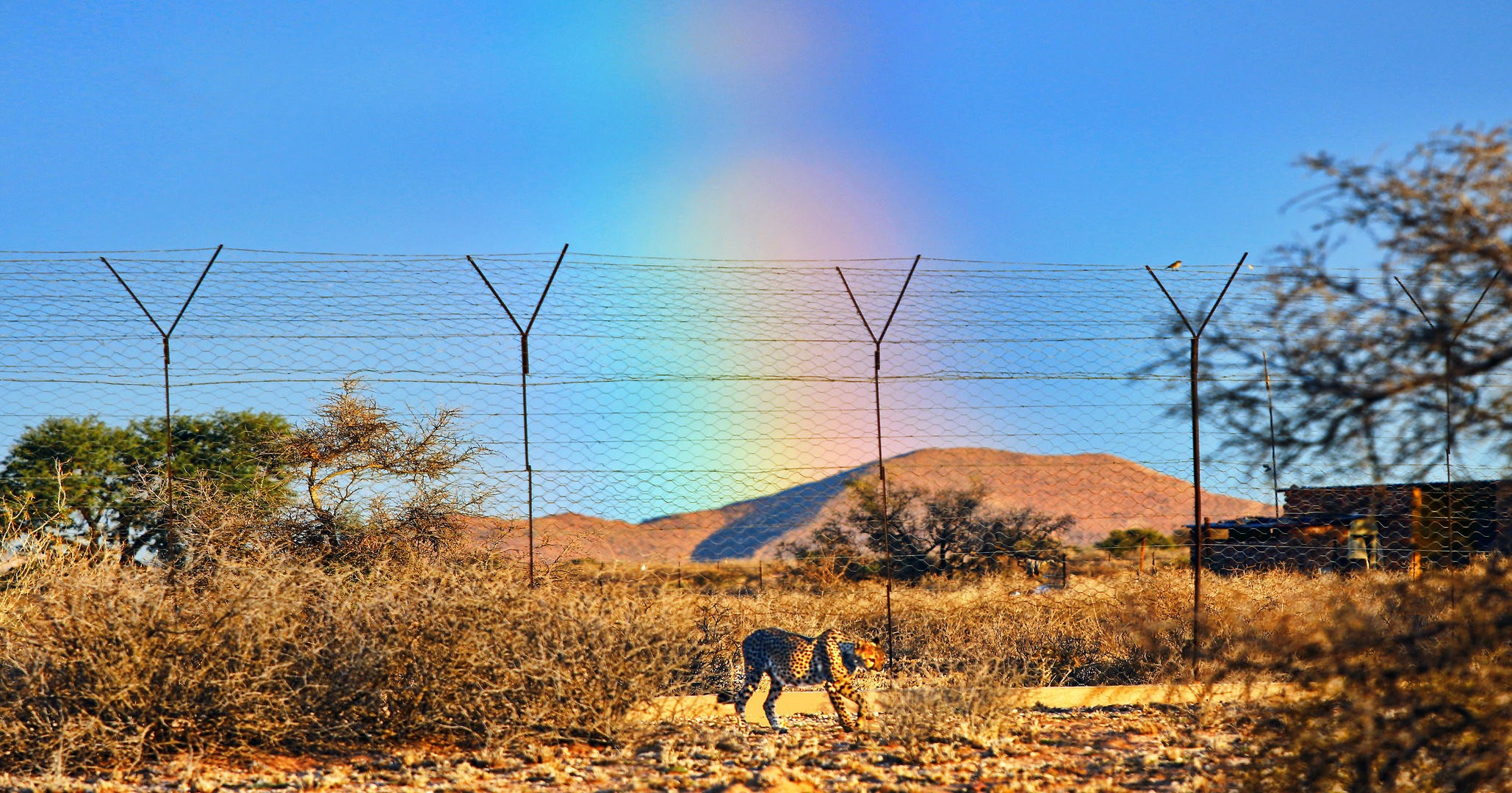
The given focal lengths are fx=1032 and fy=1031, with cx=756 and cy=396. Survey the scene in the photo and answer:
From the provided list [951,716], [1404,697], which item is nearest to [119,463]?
[951,716]

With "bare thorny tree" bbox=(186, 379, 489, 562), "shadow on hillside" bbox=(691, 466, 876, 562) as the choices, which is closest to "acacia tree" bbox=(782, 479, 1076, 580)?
"shadow on hillside" bbox=(691, 466, 876, 562)

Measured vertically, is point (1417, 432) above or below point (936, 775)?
above

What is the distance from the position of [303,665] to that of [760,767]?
9.80 ft

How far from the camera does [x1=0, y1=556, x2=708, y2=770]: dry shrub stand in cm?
620

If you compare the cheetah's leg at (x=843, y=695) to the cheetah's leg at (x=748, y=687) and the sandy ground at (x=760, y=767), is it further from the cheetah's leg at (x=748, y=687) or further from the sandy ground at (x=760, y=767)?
the cheetah's leg at (x=748, y=687)

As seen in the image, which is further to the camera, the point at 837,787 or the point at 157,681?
the point at 157,681

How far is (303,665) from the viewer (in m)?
6.60

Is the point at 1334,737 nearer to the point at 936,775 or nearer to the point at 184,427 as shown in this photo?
the point at 936,775

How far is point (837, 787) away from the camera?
5.92m

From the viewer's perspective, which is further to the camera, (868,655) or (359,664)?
(868,655)

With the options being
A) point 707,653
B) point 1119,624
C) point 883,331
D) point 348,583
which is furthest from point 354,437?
point 1119,624

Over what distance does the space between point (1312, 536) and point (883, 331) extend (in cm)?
1594

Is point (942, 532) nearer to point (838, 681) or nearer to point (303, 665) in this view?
point (838, 681)

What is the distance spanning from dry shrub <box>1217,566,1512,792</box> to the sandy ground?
74cm
